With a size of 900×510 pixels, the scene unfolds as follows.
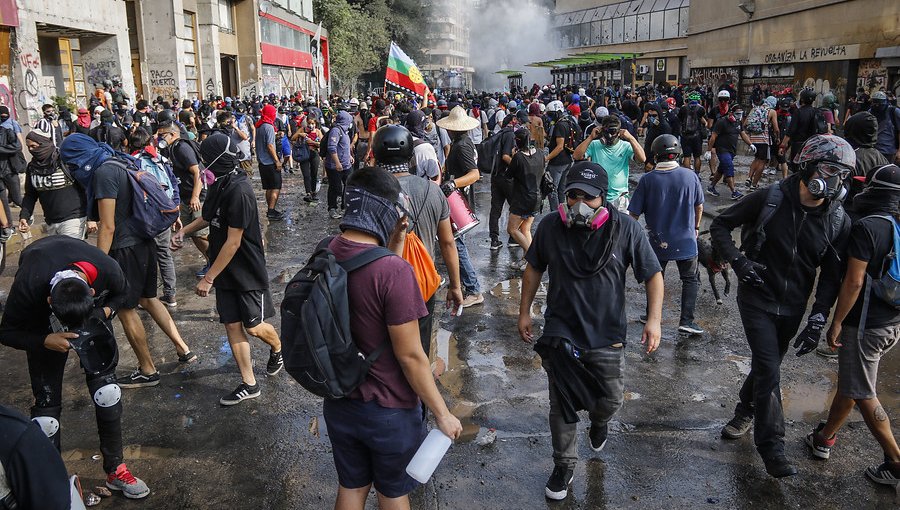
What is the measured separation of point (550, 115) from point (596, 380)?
12.7 meters

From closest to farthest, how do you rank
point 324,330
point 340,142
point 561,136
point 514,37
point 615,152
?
point 324,330 < point 615,152 < point 561,136 < point 340,142 < point 514,37

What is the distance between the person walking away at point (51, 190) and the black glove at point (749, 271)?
18.6ft

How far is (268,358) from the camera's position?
5480 millimetres

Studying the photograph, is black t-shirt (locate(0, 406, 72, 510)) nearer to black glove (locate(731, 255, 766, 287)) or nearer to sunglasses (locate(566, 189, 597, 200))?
sunglasses (locate(566, 189, 597, 200))

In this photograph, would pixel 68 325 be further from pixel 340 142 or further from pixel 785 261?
pixel 340 142

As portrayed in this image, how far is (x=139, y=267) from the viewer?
505 cm

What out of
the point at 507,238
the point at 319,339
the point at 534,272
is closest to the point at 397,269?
the point at 319,339

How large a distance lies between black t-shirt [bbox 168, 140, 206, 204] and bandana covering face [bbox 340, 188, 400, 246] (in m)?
5.33

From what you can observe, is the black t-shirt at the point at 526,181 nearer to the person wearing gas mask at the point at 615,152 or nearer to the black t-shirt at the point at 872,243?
the person wearing gas mask at the point at 615,152

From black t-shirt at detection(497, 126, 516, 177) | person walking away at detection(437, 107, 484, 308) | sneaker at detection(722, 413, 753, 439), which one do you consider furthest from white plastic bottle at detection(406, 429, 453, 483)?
black t-shirt at detection(497, 126, 516, 177)

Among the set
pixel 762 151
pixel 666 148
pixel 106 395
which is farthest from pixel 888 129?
pixel 106 395

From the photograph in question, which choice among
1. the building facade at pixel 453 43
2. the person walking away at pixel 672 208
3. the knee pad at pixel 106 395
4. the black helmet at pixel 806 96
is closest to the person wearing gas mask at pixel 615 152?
the person walking away at pixel 672 208

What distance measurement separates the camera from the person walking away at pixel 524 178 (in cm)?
728

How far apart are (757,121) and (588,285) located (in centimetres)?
995
